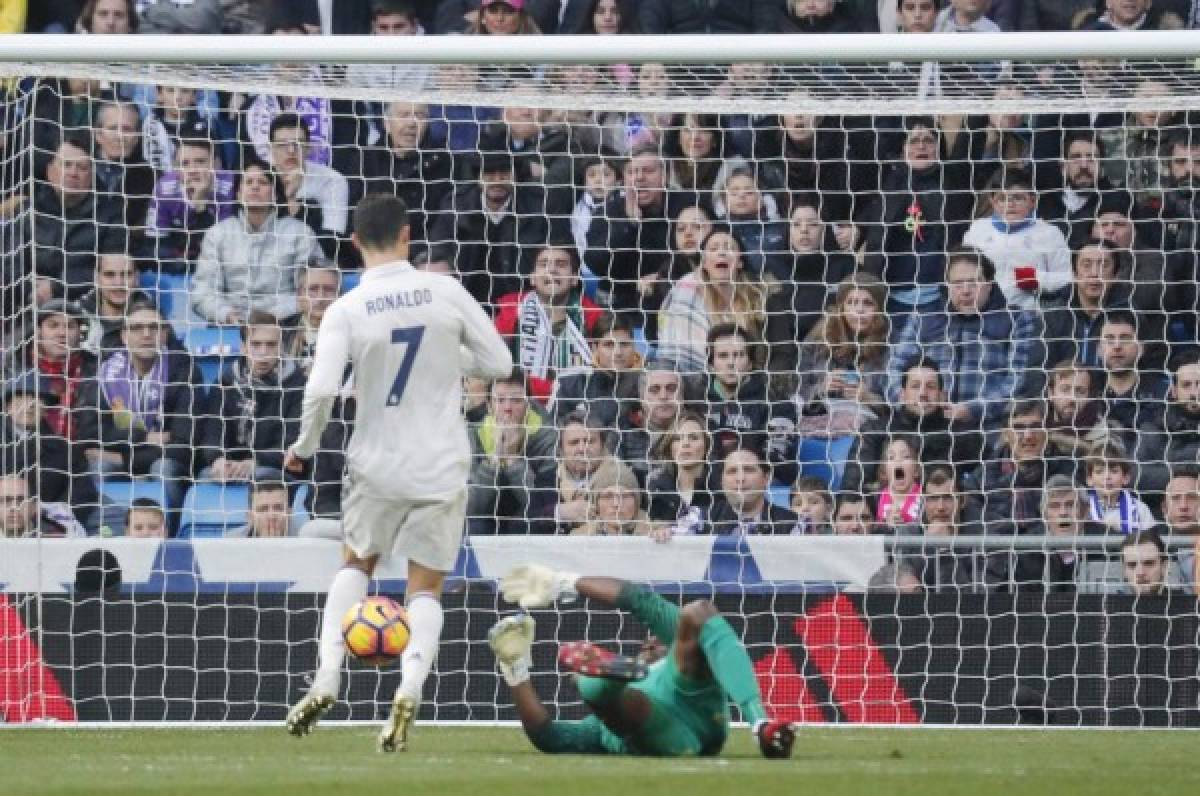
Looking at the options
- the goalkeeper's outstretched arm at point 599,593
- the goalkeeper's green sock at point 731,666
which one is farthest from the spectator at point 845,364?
the goalkeeper's green sock at point 731,666

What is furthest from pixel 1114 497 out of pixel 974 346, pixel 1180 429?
pixel 974 346

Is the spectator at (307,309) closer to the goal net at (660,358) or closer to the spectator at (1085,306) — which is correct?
the goal net at (660,358)

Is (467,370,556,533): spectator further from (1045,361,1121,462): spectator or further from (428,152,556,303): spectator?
(1045,361,1121,462): spectator

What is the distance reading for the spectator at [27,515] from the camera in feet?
39.3

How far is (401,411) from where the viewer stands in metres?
8.95

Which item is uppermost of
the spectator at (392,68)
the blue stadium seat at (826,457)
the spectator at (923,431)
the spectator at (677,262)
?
the spectator at (392,68)

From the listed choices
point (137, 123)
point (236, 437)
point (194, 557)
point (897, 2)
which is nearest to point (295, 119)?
point (137, 123)

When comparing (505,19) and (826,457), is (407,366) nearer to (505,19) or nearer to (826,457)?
(826,457)

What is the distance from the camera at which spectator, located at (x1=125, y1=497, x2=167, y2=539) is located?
1224 centimetres

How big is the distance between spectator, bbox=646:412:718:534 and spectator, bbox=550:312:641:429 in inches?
13.1

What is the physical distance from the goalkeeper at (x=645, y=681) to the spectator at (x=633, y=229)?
5.14m

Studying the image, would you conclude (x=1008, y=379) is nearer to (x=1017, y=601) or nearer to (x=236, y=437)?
(x=1017, y=601)

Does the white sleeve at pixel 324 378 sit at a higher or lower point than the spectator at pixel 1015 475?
higher

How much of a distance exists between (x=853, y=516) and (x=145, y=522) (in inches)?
151
